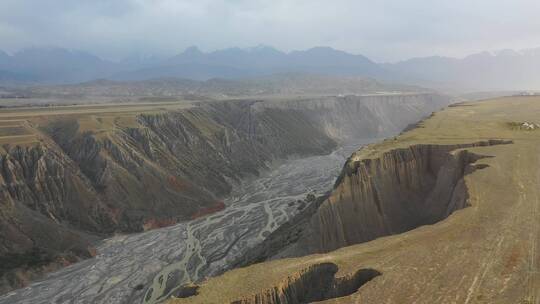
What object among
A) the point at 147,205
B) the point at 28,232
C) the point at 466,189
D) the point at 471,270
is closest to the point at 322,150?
the point at 147,205

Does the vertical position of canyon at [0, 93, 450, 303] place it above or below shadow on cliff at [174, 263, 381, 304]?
below

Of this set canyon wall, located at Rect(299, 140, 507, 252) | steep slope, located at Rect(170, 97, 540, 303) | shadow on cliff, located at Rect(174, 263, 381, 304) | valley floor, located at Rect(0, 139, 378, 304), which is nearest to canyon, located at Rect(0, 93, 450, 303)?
valley floor, located at Rect(0, 139, 378, 304)

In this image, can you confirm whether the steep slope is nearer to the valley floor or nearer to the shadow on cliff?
the shadow on cliff

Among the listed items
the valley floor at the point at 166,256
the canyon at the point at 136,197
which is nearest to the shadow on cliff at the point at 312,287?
the canyon at the point at 136,197

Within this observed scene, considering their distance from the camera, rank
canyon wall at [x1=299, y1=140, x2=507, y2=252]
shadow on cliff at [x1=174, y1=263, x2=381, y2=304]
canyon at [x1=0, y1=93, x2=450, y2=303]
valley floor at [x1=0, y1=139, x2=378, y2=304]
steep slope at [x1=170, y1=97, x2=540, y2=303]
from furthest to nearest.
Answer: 1. canyon at [x1=0, y1=93, x2=450, y2=303]
2. valley floor at [x1=0, y1=139, x2=378, y2=304]
3. canyon wall at [x1=299, y1=140, x2=507, y2=252]
4. shadow on cliff at [x1=174, y1=263, x2=381, y2=304]
5. steep slope at [x1=170, y1=97, x2=540, y2=303]

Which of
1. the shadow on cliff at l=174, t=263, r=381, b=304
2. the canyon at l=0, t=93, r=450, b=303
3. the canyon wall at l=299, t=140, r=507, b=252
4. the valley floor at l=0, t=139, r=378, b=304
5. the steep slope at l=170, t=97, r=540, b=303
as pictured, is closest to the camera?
the steep slope at l=170, t=97, r=540, b=303

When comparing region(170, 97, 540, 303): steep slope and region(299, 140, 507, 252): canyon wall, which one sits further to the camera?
region(299, 140, 507, 252): canyon wall
